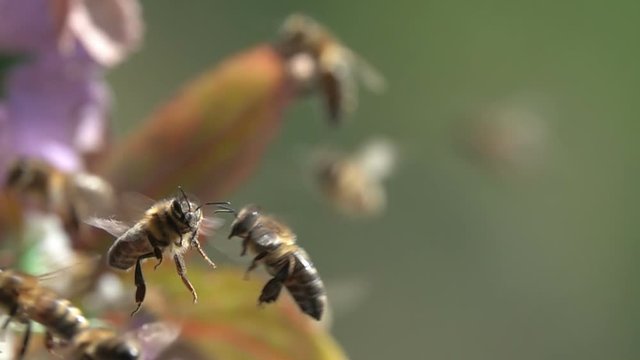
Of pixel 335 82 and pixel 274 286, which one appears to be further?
pixel 335 82

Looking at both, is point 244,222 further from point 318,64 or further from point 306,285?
point 318,64

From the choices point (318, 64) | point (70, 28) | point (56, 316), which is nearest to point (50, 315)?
point (56, 316)

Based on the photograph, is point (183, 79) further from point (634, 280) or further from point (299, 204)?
point (634, 280)

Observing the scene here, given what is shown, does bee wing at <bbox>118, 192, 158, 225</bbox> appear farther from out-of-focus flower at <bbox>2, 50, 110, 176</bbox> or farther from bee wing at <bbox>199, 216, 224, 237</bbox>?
out-of-focus flower at <bbox>2, 50, 110, 176</bbox>

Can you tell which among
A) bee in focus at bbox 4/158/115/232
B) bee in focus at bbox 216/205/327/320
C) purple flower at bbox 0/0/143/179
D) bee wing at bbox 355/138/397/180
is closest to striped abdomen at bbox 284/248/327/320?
bee in focus at bbox 216/205/327/320

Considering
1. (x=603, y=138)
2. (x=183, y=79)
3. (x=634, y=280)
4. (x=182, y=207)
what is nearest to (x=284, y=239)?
(x=182, y=207)
